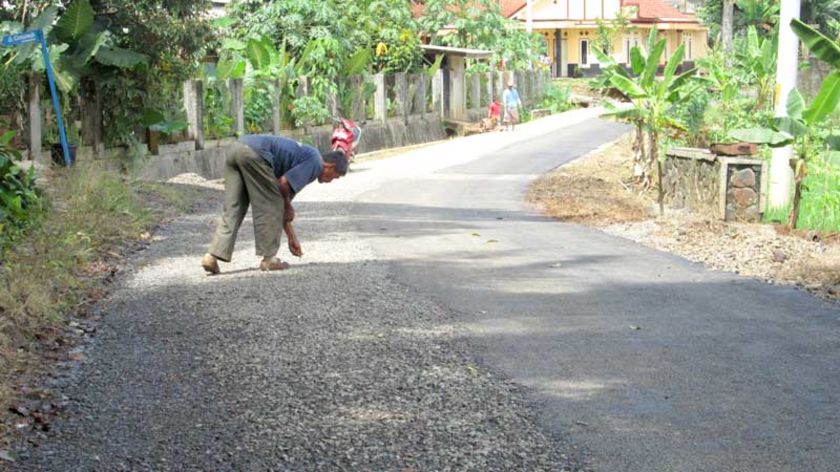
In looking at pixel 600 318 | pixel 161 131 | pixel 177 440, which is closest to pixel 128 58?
pixel 161 131

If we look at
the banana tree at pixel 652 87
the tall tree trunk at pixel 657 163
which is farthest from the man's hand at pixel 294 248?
the banana tree at pixel 652 87

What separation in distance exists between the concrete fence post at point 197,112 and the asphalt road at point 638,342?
8085 millimetres

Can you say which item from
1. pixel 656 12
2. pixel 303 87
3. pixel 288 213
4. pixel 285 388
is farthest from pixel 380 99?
pixel 656 12

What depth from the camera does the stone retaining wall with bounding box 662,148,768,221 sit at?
645 inches

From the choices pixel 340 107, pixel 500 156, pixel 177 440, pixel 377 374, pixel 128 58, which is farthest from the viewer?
pixel 340 107

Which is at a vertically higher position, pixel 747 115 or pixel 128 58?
pixel 128 58

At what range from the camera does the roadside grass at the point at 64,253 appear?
8.34 metres

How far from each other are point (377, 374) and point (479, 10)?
48.6 metres

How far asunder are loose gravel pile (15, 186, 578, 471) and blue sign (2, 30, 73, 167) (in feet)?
17.2

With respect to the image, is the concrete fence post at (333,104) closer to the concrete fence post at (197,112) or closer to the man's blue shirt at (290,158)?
the concrete fence post at (197,112)

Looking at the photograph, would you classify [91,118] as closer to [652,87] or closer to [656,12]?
[652,87]

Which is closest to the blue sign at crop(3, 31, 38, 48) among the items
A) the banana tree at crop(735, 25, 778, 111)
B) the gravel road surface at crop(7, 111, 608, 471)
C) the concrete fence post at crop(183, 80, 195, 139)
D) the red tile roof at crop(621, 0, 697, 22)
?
the gravel road surface at crop(7, 111, 608, 471)

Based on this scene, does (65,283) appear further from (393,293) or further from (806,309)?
(806,309)

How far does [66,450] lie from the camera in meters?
5.98
